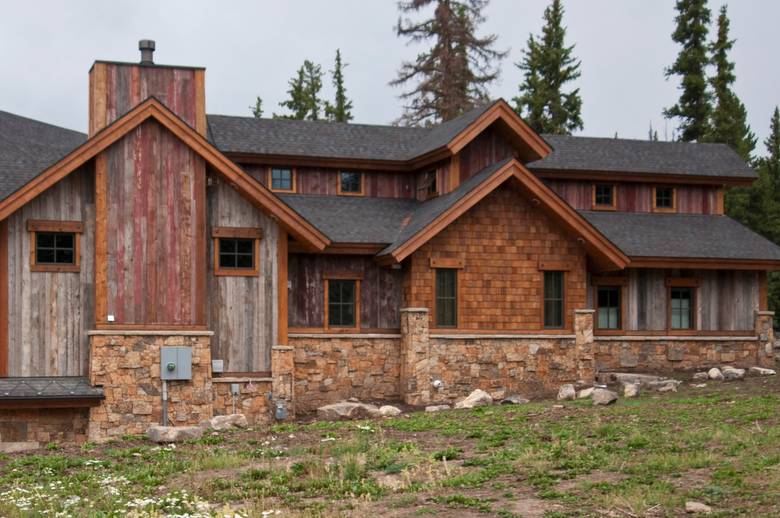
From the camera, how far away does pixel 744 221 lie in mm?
44156

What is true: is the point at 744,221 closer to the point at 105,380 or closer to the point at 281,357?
the point at 281,357

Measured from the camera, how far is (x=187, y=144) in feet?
80.7

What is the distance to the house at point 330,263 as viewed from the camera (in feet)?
78.2

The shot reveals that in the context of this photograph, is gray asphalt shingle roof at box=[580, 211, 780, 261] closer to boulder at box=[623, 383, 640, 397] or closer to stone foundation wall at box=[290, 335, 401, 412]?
boulder at box=[623, 383, 640, 397]

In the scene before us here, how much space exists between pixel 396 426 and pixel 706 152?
1883 cm

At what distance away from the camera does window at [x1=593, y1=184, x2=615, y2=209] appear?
3259 cm

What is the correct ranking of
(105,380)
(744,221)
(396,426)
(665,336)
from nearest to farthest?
(396,426)
(105,380)
(665,336)
(744,221)

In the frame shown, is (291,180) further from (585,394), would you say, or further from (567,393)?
(585,394)

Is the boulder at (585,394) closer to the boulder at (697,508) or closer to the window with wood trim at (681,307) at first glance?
the window with wood trim at (681,307)

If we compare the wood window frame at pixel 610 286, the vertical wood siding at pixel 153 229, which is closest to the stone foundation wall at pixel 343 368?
the vertical wood siding at pixel 153 229

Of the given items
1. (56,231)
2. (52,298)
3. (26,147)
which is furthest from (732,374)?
(26,147)

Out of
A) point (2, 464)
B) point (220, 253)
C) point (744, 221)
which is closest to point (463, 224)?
point (220, 253)

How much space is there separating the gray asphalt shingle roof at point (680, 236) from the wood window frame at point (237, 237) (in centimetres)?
970

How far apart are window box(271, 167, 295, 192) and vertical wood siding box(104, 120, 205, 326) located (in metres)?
5.35
